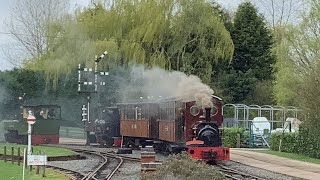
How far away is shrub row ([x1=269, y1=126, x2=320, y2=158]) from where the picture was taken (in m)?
29.8

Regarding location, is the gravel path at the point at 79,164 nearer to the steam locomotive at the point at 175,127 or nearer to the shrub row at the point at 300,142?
the steam locomotive at the point at 175,127

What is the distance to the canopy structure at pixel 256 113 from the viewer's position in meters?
42.5

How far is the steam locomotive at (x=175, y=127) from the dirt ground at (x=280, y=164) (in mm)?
2145

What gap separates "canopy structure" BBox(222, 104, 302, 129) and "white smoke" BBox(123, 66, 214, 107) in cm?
550

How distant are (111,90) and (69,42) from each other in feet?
15.6

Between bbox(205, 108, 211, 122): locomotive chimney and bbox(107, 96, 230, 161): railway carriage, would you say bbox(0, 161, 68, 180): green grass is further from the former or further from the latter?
bbox(205, 108, 211, 122): locomotive chimney

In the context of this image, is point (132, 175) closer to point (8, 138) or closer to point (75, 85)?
point (8, 138)

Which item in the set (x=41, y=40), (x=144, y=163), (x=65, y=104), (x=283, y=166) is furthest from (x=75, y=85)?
(x=144, y=163)

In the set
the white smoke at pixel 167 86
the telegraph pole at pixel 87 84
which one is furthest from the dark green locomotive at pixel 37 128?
the white smoke at pixel 167 86

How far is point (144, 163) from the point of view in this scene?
17.8 metres

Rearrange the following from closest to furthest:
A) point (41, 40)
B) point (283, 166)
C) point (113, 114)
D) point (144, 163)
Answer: point (144, 163) < point (283, 166) < point (113, 114) < point (41, 40)

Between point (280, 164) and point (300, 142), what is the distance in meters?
5.58

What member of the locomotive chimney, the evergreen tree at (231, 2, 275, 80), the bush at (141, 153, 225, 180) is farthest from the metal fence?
the bush at (141, 153, 225, 180)

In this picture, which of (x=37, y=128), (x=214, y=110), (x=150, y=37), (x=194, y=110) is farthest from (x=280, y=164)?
(x=150, y=37)
